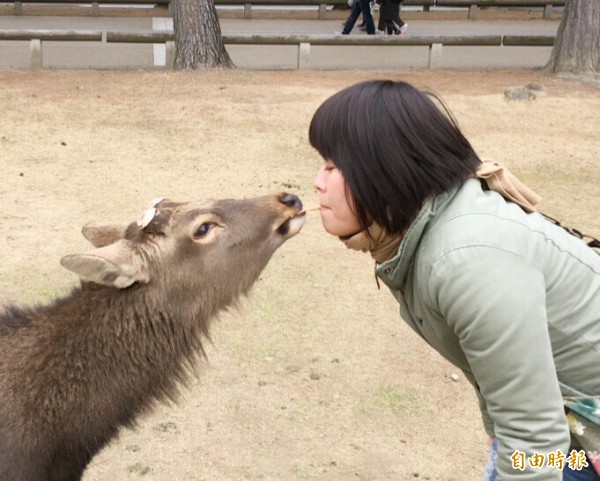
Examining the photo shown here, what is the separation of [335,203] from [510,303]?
0.60 m

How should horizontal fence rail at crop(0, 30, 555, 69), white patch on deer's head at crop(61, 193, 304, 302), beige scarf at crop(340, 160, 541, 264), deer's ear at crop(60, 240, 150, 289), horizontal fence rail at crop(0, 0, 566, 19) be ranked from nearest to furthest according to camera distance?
beige scarf at crop(340, 160, 541, 264) < deer's ear at crop(60, 240, 150, 289) < white patch on deer's head at crop(61, 193, 304, 302) < horizontal fence rail at crop(0, 30, 555, 69) < horizontal fence rail at crop(0, 0, 566, 19)

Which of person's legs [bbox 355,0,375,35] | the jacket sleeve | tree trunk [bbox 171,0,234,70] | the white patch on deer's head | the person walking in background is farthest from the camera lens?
the person walking in background

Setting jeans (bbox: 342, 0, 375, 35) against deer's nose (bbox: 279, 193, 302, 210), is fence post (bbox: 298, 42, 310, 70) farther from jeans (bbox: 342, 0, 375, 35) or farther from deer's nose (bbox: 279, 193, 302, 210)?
deer's nose (bbox: 279, 193, 302, 210)

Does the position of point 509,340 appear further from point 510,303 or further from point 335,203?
point 335,203

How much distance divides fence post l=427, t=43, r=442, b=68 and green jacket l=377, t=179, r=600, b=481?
47.5ft

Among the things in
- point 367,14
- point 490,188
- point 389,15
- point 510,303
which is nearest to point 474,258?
point 510,303

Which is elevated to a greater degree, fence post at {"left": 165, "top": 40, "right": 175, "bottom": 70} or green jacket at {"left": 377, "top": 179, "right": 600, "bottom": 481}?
green jacket at {"left": 377, "top": 179, "right": 600, "bottom": 481}

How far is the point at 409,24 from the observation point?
27.5 metres

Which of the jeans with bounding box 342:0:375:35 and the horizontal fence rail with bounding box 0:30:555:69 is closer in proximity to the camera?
the horizontal fence rail with bounding box 0:30:555:69

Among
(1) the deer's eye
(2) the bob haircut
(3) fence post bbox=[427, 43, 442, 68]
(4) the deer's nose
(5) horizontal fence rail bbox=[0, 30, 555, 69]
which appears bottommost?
(3) fence post bbox=[427, 43, 442, 68]

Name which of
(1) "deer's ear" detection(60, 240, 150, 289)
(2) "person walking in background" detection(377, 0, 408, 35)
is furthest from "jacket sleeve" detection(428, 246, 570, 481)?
(2) "person walking in background" detection(377, 0, 408, 35)

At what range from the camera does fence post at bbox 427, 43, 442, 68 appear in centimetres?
1650

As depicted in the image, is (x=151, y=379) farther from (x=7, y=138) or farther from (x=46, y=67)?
(x=46, y=67)

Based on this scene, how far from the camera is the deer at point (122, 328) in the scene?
3.44m
